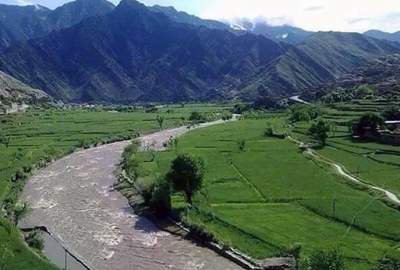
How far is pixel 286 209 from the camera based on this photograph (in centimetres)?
7688

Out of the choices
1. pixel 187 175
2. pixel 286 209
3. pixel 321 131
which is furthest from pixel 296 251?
pixel 321 131

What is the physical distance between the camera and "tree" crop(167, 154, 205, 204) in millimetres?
80438

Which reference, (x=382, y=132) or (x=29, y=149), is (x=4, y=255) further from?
(x=382, y=132)

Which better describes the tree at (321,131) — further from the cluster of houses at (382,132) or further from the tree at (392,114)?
the tree at (392,114)

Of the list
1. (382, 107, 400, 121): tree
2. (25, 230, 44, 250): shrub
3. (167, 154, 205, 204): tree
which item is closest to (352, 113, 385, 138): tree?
(382, 107, 400, 121): tree

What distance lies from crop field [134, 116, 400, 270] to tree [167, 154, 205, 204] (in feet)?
8.26

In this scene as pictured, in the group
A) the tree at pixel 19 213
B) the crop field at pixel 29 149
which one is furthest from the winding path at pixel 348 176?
the tree at pixel 19 213

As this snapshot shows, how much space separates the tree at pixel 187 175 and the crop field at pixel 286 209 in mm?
2516

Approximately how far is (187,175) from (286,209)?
46.5 ft

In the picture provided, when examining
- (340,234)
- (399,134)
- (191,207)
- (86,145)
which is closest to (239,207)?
(191,207)

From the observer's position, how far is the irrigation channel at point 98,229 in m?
66.1

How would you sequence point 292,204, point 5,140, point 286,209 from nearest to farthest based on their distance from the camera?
point 286,209 → point 292,204 → point 5,140

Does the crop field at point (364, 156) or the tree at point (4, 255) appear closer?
the tree at point (4, 255)

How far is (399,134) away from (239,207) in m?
59.5
